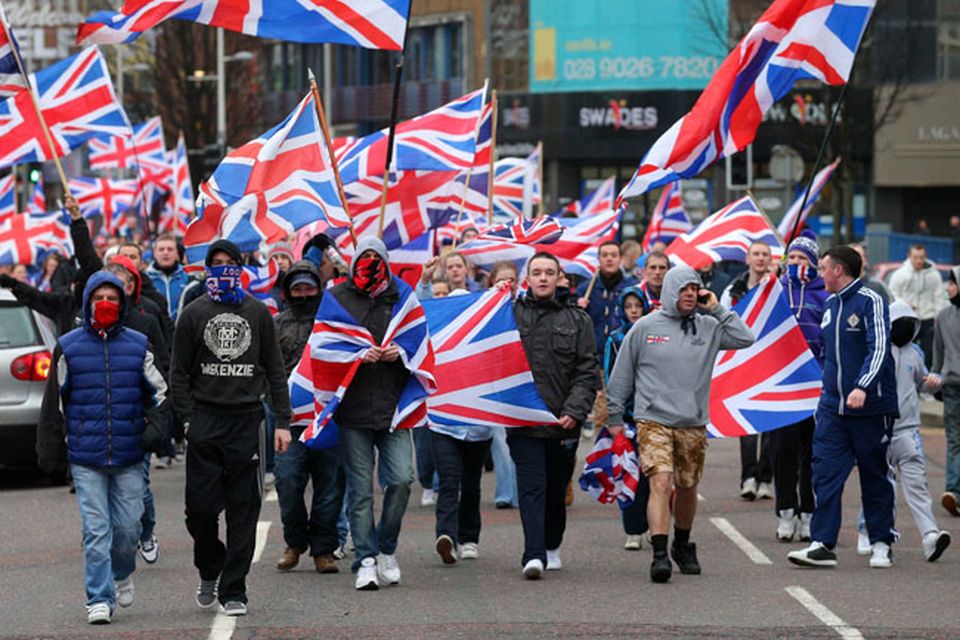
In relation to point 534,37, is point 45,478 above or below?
below

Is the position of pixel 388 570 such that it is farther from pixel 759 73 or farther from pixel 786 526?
pixel 759 73

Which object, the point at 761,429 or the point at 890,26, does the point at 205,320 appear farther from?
the point at 890,26

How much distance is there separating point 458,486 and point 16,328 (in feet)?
19.0

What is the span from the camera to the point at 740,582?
1159 centimetres

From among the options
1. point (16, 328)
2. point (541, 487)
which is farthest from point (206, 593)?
point (16, 328)

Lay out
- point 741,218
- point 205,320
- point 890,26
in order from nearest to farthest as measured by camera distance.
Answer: point 205,320
point 741,218
point 890,26

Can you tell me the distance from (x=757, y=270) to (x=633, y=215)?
154 ft

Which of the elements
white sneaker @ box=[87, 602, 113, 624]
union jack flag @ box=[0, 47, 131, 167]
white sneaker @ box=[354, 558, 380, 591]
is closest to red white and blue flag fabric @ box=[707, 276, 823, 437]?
white sneaker @ box=[354, 558, 380, 591]

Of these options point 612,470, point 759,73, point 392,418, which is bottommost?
point 612,470

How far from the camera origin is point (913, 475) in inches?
505

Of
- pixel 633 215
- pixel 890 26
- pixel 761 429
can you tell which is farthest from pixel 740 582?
pixel 633 215

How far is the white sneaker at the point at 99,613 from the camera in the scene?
10117 millimetres

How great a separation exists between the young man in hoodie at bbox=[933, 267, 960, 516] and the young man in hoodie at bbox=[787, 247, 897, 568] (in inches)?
108

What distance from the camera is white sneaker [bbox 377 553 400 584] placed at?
37.7 ft
